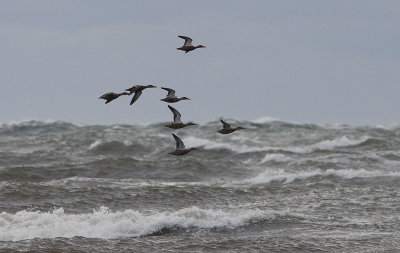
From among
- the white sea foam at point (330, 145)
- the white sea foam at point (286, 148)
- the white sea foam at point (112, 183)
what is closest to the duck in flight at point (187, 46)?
the white sea foam at point (112, 183)

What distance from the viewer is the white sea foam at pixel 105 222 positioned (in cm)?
1515

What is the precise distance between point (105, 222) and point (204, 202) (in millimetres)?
4574

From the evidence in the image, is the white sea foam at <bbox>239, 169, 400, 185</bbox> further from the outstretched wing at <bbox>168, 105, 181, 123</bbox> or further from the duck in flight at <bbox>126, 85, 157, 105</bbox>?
the duck in flight at <bbox>126, 85, 157, 105</bbox>

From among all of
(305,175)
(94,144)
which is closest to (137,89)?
(305,175)

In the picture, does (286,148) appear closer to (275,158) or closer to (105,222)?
(275,158)

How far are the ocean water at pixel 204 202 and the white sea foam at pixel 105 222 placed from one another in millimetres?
21

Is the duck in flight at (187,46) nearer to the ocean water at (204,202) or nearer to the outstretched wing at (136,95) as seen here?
the outstretched wing at (136,95)

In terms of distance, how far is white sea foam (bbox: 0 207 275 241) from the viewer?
15.1 metres

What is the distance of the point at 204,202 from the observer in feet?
65.9

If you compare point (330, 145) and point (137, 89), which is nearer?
point (137, 89)

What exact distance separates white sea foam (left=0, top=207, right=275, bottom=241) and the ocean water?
2 centimetres

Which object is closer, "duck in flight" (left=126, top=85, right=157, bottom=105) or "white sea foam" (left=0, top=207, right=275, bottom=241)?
"duck in flight" (left=126, top=85, right=157, bottom=105)

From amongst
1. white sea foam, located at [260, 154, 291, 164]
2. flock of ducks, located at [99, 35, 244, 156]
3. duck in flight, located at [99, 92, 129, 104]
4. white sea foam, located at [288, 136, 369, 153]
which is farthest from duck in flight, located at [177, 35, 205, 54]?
white sea foam, located at [288, 136, 369, 153]

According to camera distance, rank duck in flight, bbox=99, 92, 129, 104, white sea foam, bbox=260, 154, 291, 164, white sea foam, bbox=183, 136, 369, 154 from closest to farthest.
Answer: duck in flight, bbox=99, 92, 129, 104, white sea foam, bbox=260, 154, 291, 164, white sea foam, bbox=183, 136, 369, 154
